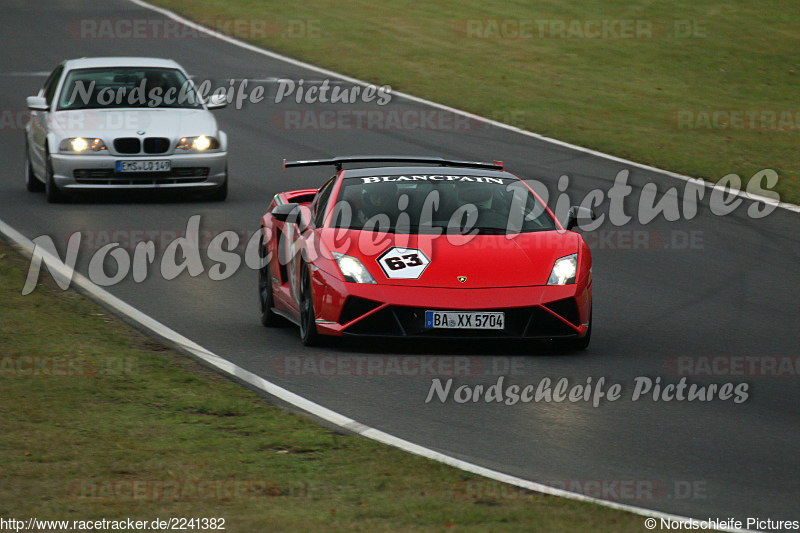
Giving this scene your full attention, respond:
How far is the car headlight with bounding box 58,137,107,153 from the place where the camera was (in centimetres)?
1748

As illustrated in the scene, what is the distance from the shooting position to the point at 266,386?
29.9ft

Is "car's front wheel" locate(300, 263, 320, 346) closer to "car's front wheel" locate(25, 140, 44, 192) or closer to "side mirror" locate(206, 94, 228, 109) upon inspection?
"side mirror" locate(206, 94, 228, 109)

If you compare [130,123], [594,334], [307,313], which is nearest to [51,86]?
[130,123]

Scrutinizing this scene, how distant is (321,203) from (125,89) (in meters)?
7.89

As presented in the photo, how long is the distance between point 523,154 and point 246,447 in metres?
14.0

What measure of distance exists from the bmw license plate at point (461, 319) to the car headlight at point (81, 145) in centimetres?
872

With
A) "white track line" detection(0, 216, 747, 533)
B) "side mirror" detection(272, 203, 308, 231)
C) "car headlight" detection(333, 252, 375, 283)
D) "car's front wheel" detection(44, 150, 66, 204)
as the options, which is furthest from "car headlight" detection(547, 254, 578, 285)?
"car's front wheel" detection(44, 150, 66, 204)

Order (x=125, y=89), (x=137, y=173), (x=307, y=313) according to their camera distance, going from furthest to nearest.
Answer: (x=125, y=89) < (x=137, y=173) < (x=307, y=313)

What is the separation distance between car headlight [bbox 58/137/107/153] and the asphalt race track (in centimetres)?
71

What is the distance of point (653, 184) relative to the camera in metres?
19.1

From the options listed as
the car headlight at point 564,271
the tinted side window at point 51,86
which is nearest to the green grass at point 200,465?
the car headlight at point 564,271

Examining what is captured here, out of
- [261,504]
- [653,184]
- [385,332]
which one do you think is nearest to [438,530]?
[261,504]

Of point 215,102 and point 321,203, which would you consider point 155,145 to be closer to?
point 215,102

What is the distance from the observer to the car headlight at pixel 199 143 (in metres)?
17.7
